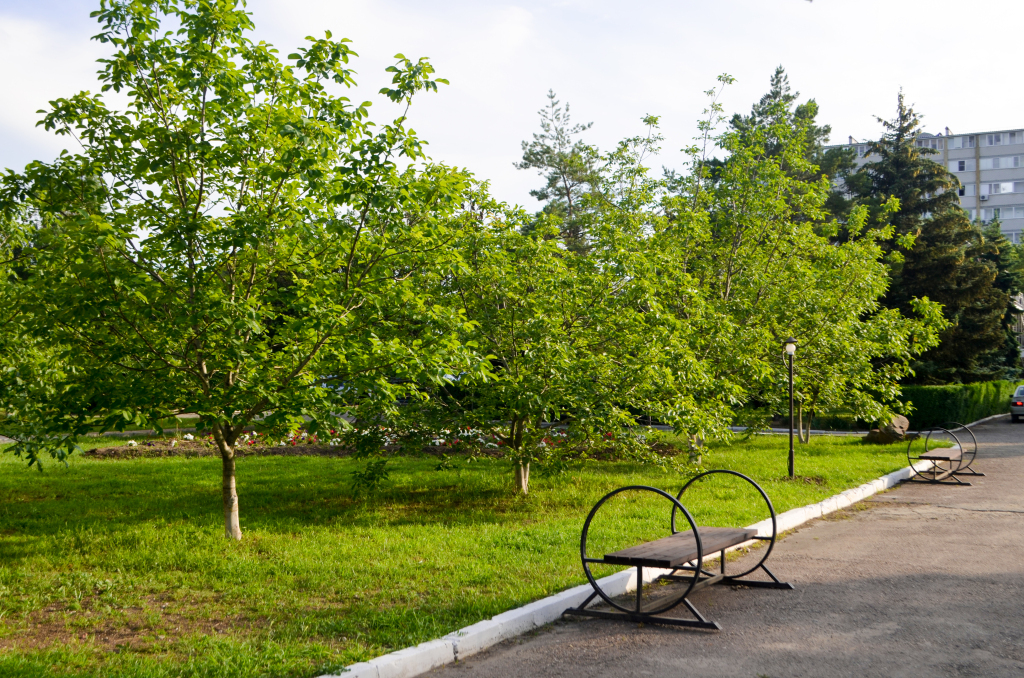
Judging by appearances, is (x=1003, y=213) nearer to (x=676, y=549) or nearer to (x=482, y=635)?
(x=676, y=549)

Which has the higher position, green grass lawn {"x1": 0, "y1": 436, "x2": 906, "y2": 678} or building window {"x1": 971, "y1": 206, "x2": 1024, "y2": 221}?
building window {"x1": 971, "y1": 206, "x2": 1024, "y2": 221}

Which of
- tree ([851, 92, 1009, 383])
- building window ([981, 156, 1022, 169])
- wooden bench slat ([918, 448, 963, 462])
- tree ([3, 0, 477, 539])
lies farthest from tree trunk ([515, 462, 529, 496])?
building window ([981, 156, 1022, 169])

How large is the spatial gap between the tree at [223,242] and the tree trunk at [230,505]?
0.74 m

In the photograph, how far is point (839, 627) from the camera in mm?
5422

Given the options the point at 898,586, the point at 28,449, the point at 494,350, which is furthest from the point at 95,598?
the point at 898,586

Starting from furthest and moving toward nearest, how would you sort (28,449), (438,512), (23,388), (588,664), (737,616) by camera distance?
(438,512) < (23,388) < (28,449) < (737,616) < (588,664)

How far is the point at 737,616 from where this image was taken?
18.8 feet

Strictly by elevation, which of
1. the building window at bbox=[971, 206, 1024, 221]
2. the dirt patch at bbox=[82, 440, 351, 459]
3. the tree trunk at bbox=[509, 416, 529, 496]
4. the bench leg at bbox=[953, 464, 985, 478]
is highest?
the building window at bbox=[971, 206, 1024, 221]

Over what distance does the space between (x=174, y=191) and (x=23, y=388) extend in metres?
2.34

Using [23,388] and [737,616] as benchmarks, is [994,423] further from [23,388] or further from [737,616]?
[23,388]

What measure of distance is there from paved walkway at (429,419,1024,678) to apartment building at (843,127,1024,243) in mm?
88106

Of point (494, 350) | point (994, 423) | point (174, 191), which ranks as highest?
point (174, 191)

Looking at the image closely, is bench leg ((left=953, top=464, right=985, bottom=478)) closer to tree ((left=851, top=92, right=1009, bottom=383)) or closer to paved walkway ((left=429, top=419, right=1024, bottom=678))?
paved walkway ((left=429, top=419, right=1024, bottom=678))

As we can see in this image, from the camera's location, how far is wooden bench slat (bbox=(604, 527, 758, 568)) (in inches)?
205
